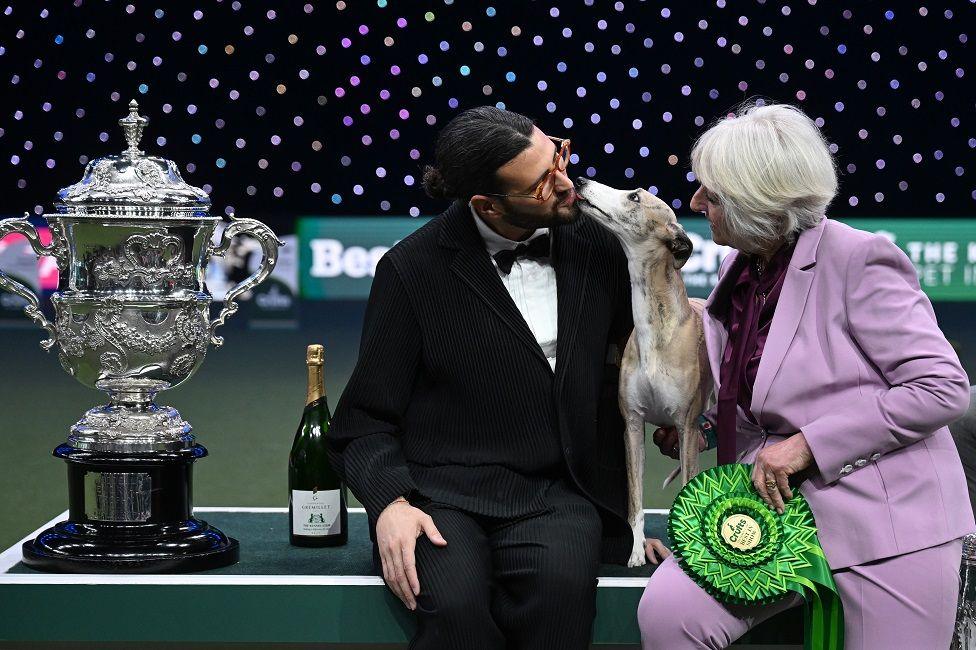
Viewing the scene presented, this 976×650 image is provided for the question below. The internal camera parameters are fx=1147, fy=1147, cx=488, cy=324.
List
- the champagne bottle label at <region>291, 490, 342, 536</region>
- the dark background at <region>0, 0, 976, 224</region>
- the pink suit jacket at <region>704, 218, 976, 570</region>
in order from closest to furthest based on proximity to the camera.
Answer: the pink suit jacket at <region>704, 218, 976, 570</region>, the champagne bottle label at <region>291, 490, 342, 536</region>, the dark background at <region>0, 0, 976, 224</region>

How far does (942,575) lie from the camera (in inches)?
68.7

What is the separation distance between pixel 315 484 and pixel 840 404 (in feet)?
3.47

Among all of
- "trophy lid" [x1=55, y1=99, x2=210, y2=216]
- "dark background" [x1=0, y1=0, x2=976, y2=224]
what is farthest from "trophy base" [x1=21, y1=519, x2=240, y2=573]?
"dark background" [x1=0, y1=0, x2=976, y2=224]

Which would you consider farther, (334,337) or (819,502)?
(334,337)

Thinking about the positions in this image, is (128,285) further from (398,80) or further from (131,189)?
(398,80)

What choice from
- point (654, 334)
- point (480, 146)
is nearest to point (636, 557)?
point (654, 334)

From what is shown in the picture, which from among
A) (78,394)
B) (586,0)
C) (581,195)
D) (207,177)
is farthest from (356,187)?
(581,195)

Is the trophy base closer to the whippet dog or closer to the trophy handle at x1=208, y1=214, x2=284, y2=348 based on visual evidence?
the trophy handle at x1=208, y1=214, x2=284, y2=348

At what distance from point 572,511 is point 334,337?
293 cm

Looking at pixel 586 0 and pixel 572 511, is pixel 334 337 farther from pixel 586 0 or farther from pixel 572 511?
pixel 572 511

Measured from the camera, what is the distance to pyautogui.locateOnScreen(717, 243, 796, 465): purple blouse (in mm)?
1879

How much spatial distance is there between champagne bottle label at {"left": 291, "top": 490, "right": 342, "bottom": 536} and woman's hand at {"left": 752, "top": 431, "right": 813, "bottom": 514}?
88 centimetres

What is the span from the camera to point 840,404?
1.79 metres

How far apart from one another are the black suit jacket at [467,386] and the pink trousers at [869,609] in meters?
0.30
